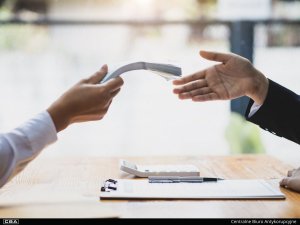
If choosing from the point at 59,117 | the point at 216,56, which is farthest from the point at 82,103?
the point at 216,56

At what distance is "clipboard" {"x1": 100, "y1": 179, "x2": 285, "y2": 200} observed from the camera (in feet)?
3.67

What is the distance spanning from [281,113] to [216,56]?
234 mm

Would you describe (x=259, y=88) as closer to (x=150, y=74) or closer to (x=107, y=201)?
(x=107, y=201)

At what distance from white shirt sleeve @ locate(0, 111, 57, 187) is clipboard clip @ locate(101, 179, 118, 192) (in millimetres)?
193

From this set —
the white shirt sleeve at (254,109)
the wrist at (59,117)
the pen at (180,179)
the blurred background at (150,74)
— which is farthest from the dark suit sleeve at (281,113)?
the blurred background at (150,74)

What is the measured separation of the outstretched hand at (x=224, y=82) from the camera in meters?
1.39

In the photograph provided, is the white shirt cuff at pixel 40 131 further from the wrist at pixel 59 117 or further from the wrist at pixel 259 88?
the wrist at pixel 259 88

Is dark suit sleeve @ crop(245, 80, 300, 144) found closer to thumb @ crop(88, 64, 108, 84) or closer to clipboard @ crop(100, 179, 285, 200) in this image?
clipboard @ crop(100, 179, 285, 200)

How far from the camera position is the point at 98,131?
3.12m

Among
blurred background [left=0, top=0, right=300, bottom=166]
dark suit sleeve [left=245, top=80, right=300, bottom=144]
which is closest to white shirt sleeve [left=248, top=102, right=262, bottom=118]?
dark suit sleeve [left=245, top=80, right=300, bottom=144]

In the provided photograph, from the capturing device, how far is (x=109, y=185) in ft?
3.97

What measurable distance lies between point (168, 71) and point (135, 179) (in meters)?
0.29

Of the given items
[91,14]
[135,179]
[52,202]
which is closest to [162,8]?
[91,14]

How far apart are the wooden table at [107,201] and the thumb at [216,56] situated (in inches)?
12.4
